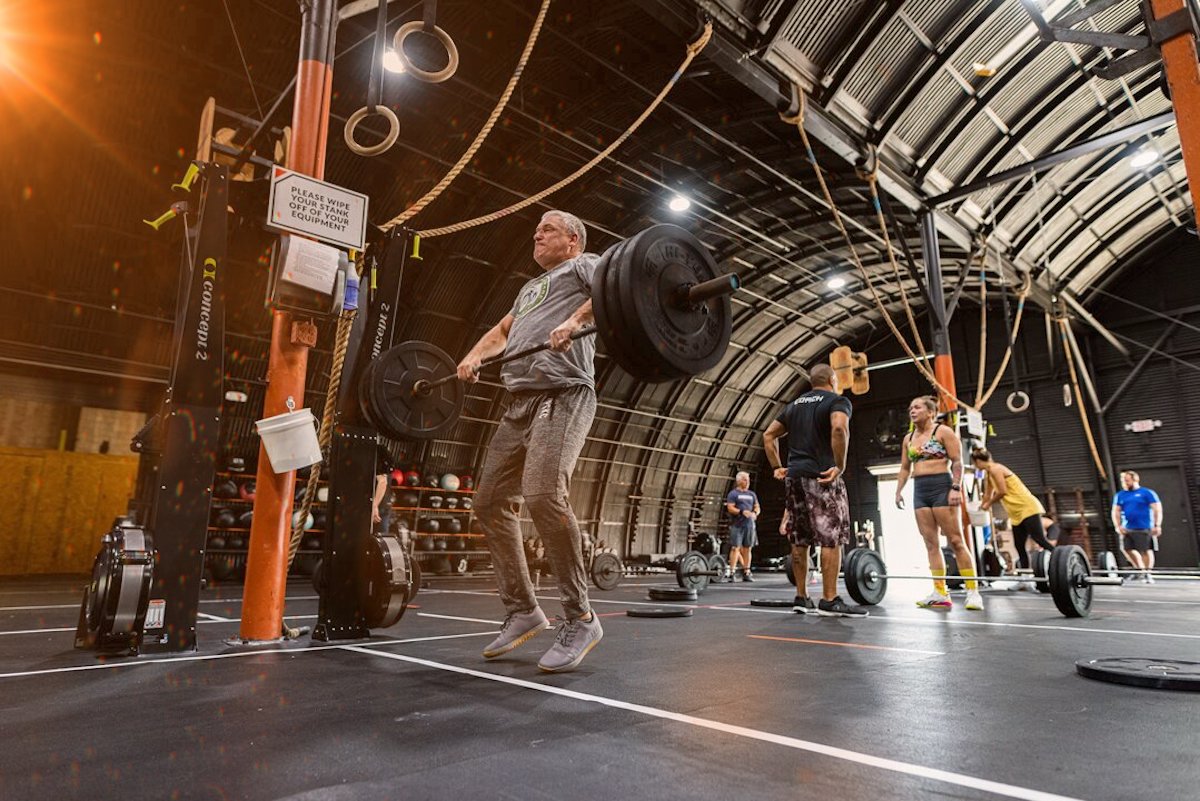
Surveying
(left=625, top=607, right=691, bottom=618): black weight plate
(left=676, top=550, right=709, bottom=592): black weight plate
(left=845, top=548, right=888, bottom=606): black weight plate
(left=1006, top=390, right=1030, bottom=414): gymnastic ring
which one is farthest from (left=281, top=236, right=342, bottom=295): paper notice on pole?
(left=1006, top=390, right=1030, bottom=414): gymnastic ring

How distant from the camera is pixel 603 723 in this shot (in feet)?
4.83

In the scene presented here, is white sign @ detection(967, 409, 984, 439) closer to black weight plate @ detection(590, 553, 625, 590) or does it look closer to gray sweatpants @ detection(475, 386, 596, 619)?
black weight plate @ detection(590, 553, 625, 590)

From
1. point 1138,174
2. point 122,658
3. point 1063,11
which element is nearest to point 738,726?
point 122,658

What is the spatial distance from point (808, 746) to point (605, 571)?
622 centimetres

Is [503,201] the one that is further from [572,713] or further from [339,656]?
[572,713]

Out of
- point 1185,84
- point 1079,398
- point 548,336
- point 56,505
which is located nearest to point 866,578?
point 1185,84

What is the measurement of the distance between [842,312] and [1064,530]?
6.29 meters

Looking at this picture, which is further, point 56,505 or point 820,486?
point 56,505

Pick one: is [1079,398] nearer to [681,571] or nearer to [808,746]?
[681,571]

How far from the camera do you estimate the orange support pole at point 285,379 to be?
2854 mm

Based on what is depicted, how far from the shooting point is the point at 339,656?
2439mm

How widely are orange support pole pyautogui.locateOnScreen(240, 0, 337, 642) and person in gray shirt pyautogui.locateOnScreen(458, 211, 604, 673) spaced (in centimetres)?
112

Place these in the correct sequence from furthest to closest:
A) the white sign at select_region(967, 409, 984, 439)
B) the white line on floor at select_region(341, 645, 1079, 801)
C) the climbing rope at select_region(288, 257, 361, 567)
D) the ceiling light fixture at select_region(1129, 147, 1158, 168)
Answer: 1. the ceiling light fixture at select_region(1129, 147, 1158, 168)
2. the white sign at select_region(967, 409, 984, 439)
3. the climbing rope at select_region(288, 257, 361, 567)
4. the white line on floor at select_region(341, 645, 1079, 801)

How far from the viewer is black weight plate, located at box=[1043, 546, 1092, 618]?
3641 millimetres
